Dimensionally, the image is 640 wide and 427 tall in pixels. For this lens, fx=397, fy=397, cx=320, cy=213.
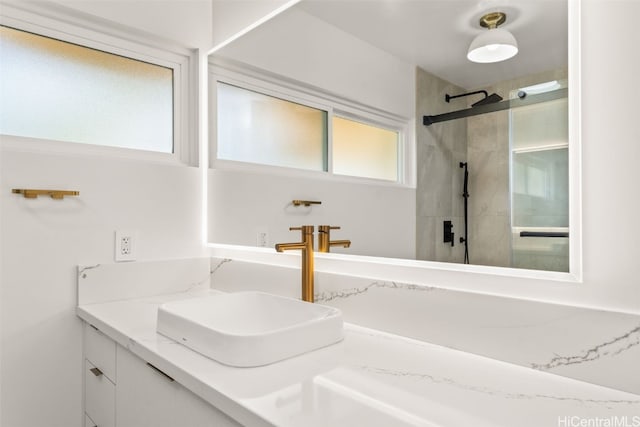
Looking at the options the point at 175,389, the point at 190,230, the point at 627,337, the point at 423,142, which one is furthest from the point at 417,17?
the point at 190,230

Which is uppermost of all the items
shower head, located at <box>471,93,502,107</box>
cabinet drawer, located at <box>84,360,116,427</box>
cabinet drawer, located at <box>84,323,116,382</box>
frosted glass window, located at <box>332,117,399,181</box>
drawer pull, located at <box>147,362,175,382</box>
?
shower head, located at <box>471,93,502,107</box>

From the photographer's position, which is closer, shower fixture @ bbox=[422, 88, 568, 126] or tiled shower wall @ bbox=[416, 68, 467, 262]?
shower fixture @ bbox=[422, 88, 568, 126]

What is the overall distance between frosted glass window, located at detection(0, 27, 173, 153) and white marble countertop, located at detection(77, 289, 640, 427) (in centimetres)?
91

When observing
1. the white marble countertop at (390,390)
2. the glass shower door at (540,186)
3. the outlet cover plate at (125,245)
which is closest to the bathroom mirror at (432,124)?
the glass shower door at (540,186)

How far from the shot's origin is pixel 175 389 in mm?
889

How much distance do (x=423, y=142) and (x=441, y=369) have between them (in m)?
0.55

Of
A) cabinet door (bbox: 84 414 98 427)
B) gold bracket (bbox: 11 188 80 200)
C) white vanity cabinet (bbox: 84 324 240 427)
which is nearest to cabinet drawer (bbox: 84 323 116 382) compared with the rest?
white vanity cabinet (bbox: 84 324 240 427)

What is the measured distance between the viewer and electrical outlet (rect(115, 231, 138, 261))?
60.1 inches

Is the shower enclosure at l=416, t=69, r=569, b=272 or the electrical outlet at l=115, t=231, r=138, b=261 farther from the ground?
the shower enclosure at l=416, t=69, r=569, b=272

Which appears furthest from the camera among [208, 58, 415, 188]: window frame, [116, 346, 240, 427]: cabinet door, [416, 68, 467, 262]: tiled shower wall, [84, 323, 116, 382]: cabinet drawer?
[84, 323, 116, 382]: cabinet drawer

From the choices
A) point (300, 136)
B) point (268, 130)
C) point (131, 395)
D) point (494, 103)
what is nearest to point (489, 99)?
point (494, 103)

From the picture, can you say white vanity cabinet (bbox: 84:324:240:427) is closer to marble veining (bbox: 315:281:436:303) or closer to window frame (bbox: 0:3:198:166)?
marble veining (bbox: 315:281:436:303)

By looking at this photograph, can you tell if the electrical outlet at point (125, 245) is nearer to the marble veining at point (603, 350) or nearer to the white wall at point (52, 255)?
the white wall at point (52, 255)

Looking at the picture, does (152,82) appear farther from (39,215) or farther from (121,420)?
(121,420)
